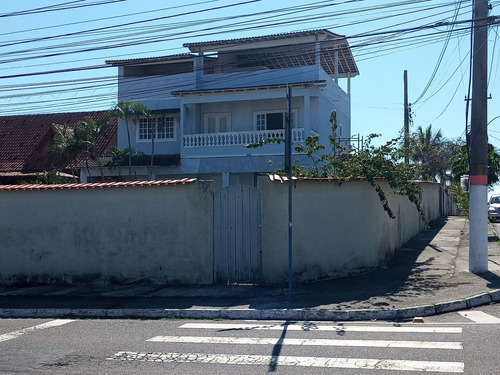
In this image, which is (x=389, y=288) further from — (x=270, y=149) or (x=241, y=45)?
(x=241, y=45)

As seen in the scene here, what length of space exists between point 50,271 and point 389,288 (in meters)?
7.50

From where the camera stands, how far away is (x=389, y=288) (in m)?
11.5

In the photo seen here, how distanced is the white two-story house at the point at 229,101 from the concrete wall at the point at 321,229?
10.2 m

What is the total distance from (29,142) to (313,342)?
26710mm

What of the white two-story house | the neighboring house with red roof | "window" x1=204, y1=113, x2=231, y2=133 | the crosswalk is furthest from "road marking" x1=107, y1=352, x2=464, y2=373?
the neighboring house with red roof

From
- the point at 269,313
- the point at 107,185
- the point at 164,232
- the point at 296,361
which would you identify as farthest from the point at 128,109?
the point at 296,361

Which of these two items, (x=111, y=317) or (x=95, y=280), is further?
(x=95, y=280)

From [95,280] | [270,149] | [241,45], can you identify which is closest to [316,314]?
[95,280]

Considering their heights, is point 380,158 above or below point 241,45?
below

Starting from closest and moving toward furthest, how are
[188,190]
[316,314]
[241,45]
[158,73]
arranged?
1. [316,314]
2. [188,190]
3. [241,45]
4. [158,73]

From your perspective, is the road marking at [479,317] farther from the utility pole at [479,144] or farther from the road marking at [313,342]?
the utility pole at [479,144]

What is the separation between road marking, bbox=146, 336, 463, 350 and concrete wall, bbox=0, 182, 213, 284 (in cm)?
420

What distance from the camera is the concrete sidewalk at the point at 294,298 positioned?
9922 millimetres

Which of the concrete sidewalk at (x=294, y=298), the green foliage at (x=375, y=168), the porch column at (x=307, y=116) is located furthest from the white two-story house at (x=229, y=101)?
the concrete sidewalk at (x=294, y=298)
